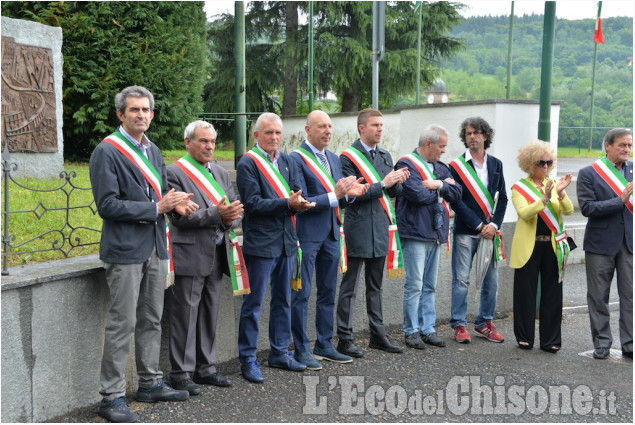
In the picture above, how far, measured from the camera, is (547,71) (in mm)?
8297

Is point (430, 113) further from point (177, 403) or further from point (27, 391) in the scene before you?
point (27, 391)

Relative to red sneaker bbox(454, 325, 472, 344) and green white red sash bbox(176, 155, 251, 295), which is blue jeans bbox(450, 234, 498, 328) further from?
green white red sash bbox(176, 155, 251, 295)

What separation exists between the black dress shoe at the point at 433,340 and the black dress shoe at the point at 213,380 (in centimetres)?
210

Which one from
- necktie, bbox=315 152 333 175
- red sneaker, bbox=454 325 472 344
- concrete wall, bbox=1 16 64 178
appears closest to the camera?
necktie, bbox=315 152 333 175

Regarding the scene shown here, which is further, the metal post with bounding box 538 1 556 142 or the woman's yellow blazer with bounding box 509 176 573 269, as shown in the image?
the metal post with bounding box 538 1 556 142

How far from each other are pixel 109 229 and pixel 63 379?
1.01m

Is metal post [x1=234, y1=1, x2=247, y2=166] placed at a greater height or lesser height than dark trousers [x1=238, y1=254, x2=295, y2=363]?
greater

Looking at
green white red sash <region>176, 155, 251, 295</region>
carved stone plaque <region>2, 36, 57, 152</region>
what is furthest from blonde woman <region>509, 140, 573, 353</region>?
carved stone plaque <region>2, 36, 57, 152</region>

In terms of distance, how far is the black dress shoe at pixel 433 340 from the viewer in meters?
7.01

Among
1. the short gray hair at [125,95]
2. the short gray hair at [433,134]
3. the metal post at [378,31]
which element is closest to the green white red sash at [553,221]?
the short gray hair at [433,134]

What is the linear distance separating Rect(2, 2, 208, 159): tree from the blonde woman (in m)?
8.58

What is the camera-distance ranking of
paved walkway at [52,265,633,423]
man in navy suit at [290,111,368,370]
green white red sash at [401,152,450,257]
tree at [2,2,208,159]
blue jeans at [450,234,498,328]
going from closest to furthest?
1. paved walkway at [52,265,633,423]
2. man in navy suit at [290,111,368,370]
3. green white red sash at [401,152,450,257]
4. blue jeans at [450,234,498,328]
5. tree at [2,2,208,159]

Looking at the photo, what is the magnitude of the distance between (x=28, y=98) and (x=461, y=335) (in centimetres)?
663

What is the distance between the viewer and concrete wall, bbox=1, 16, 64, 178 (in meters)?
10.4
